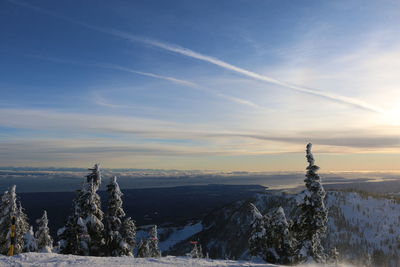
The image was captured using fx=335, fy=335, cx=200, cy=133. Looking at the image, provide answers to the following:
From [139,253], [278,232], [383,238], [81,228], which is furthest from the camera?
[383,238]

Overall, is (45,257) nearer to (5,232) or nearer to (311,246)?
(311,246)

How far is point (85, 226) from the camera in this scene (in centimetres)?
2959

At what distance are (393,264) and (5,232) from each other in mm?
167566

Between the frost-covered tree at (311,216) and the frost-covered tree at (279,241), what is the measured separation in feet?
8.13

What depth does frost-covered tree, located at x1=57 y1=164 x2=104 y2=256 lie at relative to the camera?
96.9 ft

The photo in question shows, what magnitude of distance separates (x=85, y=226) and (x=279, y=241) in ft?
62.4

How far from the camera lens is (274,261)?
33469 mm

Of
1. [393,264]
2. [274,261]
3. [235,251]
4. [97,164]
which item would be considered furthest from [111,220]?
[235,251]

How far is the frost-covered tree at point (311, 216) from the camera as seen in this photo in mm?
30266

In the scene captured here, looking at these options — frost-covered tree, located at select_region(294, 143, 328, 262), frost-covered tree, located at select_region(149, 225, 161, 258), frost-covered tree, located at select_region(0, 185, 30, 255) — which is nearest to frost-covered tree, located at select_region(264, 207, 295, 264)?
frost-covered tree, located at select_region(294, 143, 328, 262)

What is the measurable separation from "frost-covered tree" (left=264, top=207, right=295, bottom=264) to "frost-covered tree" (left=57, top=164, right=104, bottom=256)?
16565 mm

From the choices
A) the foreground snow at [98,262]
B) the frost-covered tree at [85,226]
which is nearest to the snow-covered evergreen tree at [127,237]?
the frost-covered tree at [85,226]

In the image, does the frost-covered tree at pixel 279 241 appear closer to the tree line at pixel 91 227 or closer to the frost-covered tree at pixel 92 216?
the tree line at pixel 91 227

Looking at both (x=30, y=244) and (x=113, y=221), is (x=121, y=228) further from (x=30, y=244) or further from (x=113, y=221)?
(x=30, y=244)
